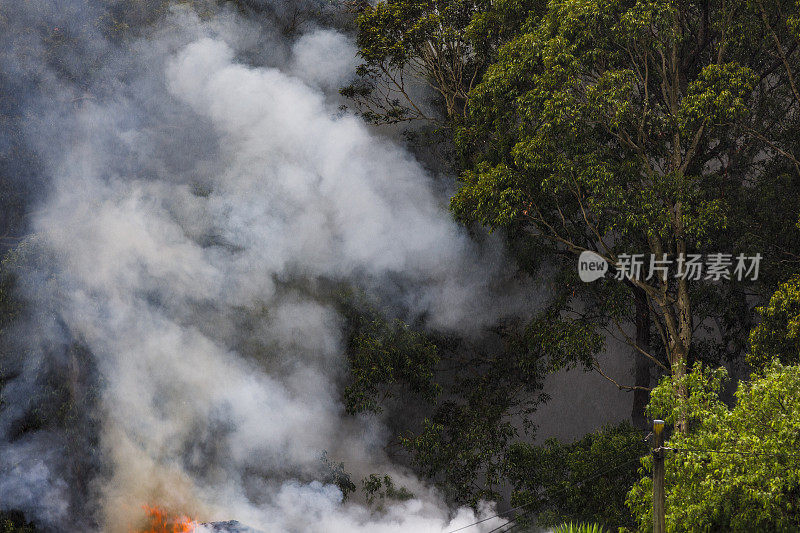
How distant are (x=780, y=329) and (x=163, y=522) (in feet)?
24.1

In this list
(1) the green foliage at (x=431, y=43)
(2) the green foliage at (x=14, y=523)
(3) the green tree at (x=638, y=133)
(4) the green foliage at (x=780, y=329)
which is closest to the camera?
(4) the green foliage at (x=780, y=329)

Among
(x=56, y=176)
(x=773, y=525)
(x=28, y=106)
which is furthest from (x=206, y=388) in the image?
(x=773, y=525)

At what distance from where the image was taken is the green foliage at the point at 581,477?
9.16 meters

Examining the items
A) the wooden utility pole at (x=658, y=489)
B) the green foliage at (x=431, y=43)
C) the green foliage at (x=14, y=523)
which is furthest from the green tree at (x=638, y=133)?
the green foliage at (x=14, y=523)

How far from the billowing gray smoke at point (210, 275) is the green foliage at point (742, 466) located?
418cm

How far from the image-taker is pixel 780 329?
800cm

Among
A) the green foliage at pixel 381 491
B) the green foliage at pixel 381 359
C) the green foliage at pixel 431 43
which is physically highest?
the green foliage at pixel 431 43

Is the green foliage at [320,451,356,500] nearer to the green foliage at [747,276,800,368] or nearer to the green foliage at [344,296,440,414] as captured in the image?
the green foliage at [344,296,440,414]

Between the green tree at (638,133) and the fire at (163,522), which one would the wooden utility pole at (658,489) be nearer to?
the green tree at (638,133)

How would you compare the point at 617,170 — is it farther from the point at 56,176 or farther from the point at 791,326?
the point at 56,176

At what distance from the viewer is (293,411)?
34.2ft

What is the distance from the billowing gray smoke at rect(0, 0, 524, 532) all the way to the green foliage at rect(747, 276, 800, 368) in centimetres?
440

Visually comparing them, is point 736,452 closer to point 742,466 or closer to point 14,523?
point 742,466

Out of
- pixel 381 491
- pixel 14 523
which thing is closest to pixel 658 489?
pixel 381 491
